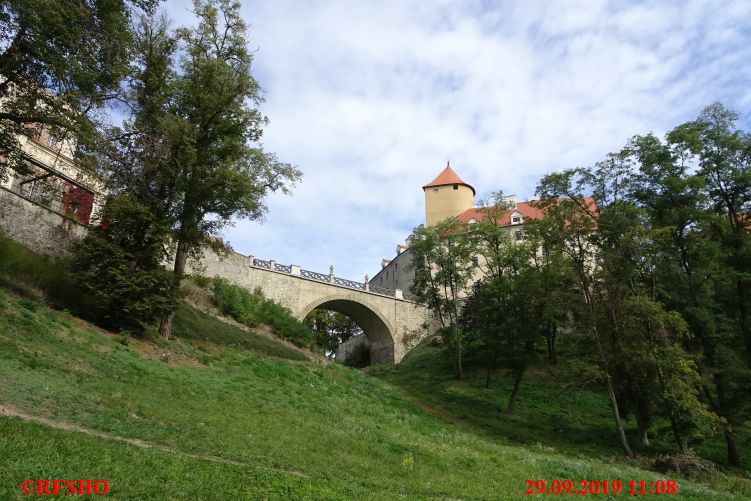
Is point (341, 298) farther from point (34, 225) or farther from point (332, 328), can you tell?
point (34, 225)

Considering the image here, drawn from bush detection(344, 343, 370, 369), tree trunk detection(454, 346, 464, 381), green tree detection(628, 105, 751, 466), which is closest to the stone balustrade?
bush detection(344, 343, 370, 369)

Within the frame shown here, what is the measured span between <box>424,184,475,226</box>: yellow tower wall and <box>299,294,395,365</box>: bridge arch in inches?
888

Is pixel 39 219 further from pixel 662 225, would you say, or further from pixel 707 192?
pixel 707 192

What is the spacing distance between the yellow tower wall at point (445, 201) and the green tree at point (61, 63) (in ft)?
186

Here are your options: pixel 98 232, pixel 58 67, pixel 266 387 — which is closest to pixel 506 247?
pixel 266 387

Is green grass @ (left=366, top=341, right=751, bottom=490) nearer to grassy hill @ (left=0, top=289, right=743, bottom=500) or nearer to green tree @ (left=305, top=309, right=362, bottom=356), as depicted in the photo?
grassy hill @ (left=0, top=289, right=743, bottom=500)

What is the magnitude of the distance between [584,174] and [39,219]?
74.3 ft

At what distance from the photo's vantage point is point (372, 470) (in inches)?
397

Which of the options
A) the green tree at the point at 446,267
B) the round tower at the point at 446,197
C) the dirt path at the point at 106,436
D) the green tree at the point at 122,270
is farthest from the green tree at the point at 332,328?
the dirt path at the point at 106,436

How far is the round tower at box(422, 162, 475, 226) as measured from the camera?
6806 centimetres

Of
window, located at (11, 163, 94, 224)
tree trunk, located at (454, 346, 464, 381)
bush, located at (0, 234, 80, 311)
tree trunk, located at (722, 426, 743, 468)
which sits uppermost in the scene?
window, located at (11, 163, 94, 224)

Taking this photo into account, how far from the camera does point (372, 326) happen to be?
1939 inches

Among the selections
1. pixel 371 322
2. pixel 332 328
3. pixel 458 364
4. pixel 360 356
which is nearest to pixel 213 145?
pixel 458 364

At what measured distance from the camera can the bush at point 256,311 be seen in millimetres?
34594
